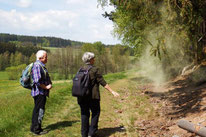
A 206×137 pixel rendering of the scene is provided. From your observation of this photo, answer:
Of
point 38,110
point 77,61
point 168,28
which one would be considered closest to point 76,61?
point 77,61

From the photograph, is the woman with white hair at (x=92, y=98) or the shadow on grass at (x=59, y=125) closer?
the woman with white hair at (x=92, y=98)

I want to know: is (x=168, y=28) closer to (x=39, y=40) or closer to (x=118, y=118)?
(x=118, y=118)

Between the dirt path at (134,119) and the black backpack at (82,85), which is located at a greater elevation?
the black backpack at (82,85)

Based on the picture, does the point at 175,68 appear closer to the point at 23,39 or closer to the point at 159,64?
the point at 159,64

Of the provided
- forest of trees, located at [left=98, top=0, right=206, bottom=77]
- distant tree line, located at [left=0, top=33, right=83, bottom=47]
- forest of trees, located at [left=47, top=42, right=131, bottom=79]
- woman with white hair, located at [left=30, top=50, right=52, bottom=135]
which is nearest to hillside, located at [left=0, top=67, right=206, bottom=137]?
woman with white hair, located at [left=30, top=50, right=52, bottom=135]

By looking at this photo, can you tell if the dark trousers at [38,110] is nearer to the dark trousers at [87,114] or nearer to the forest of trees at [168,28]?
the dark trousers at [87,114]

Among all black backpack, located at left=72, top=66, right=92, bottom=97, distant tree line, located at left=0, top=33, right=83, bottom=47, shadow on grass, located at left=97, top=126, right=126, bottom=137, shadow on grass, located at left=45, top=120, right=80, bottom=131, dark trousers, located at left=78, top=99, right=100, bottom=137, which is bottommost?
shadow on grass, located at left=97, top=126, right=126, bottom=137

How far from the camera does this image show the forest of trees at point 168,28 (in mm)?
9156

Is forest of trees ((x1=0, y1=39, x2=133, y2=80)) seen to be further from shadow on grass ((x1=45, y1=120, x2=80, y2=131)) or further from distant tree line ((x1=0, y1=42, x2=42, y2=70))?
shadow on grass ((x1=45, y1=120, x2=80, y2=131))

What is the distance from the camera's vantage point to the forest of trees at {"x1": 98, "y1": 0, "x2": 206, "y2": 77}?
9.16 meters

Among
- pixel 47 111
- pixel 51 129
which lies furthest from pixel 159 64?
pixel 51 129

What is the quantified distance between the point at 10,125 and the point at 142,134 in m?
3.92

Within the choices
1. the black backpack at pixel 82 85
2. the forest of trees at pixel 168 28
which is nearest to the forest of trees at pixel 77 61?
the forest of trees at pixel 168 28

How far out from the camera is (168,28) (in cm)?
945
